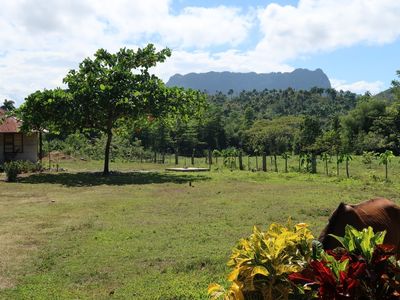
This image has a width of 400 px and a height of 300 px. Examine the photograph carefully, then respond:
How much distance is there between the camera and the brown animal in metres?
5.01

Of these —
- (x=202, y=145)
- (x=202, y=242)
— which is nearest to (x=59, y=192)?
(x=202, y=242)

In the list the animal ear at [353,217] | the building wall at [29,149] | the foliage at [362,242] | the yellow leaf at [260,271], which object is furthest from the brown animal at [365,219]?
the building wall at [29,149]

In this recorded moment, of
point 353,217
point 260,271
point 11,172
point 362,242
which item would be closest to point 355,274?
point 362,242

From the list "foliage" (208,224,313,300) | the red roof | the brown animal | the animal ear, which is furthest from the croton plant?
the red roof

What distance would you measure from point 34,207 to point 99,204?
197 centimetres

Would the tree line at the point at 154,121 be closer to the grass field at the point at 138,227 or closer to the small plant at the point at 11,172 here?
the small plant at the point at 11,172

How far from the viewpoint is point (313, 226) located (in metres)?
11.0

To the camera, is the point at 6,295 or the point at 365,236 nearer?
the point at 365,236

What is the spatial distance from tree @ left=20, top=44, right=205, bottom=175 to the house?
5.89 metres

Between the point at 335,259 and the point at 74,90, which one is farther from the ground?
the point at 74,90

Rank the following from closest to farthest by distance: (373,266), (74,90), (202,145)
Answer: (373,266), (74,90), (202,145)

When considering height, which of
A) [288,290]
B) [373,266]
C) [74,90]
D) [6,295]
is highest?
[74,90]

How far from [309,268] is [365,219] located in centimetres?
254

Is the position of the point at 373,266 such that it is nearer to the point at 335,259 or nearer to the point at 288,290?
the point at 335,259
